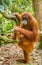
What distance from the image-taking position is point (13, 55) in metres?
4.25

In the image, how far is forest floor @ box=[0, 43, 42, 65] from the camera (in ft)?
13.1

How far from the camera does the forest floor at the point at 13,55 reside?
3.98 metres

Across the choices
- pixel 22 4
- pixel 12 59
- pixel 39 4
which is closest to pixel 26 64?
pixel 12 59

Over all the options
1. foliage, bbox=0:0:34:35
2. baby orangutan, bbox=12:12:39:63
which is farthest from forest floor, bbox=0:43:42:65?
foliage, bbox=0:0:34:35

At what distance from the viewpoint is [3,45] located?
187 inches

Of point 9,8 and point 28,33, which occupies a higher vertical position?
point 9,8

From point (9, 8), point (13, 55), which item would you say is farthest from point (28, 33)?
point (9, 8)

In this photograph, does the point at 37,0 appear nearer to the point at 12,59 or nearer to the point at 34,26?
the point at 34,26

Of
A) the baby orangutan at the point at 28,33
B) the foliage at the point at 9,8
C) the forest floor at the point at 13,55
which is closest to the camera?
the foliage at the point at 9,8

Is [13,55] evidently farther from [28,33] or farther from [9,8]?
[9,8]

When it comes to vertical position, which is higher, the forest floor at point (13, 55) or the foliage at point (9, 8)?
the foliage at point (9, 8)

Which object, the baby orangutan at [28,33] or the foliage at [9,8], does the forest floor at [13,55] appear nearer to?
the baby orangutan at [28,33]

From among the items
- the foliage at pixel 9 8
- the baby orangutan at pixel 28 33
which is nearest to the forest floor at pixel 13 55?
the baby orangutan at pixel 28 33

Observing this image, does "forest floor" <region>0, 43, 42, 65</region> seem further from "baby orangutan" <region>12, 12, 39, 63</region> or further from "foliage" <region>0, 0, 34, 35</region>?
"foliage" <region>0, 0, 34, 35</region>
